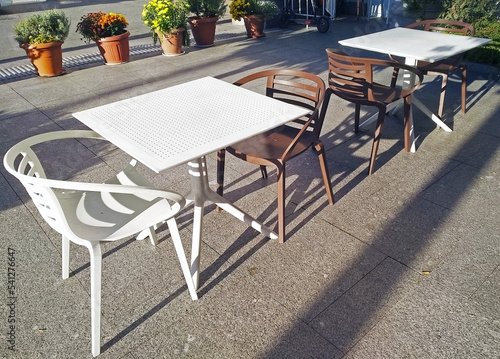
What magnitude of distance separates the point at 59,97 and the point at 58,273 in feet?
13.0

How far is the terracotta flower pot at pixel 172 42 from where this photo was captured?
7.57 metres

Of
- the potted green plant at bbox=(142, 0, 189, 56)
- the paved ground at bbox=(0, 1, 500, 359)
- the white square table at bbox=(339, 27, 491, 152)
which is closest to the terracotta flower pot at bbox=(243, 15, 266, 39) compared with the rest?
the potted green plant at bbox=(142, 0, 189, 56)

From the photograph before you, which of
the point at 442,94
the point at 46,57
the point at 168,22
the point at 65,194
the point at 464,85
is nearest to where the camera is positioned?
the point at 65,194

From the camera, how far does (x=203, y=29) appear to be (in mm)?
8234

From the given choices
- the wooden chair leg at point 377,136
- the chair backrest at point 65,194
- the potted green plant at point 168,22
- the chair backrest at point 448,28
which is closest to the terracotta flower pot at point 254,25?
the potted green plant at point 168,22

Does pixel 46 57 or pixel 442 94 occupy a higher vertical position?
pixel 46 57

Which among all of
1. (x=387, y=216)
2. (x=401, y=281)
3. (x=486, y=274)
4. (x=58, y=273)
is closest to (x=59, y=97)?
(x=58, y=273)

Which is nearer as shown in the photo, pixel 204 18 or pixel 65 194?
pixel 65 194

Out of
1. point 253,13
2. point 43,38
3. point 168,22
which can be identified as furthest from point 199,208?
point 253,13

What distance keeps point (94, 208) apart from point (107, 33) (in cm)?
571

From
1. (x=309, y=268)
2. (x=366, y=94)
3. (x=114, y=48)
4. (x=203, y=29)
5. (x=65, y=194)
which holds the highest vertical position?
(x=203, y=29)

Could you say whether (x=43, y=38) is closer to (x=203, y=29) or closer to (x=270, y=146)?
(x=203, y=29)

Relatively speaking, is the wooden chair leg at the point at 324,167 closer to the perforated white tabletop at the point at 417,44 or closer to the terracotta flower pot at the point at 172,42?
the perforated white tabletop at the point at 417,44

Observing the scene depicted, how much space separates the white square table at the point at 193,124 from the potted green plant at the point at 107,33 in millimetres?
4838
